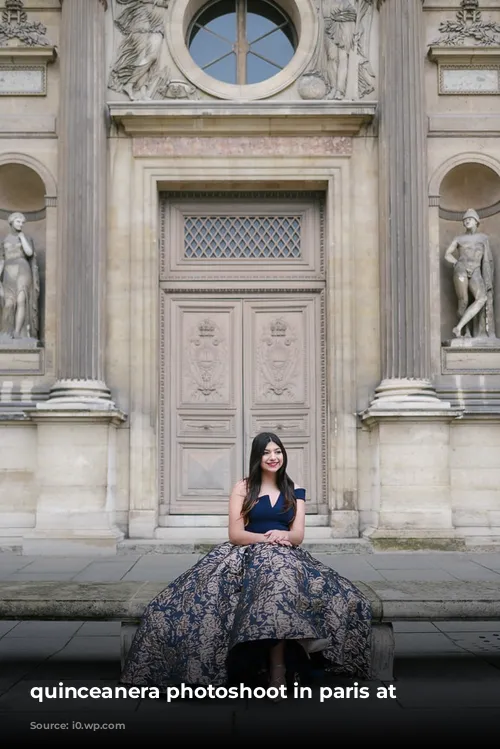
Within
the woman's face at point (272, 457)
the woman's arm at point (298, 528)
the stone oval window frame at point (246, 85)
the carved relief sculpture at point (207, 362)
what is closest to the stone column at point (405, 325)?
the stone oval window frame at point (246, 85)

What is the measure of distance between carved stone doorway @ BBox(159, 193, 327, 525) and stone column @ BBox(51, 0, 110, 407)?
3.69 ft

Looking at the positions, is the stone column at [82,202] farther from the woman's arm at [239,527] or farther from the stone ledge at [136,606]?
the stone ledge at [136,606]

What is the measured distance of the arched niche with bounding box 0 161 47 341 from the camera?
40.2ft

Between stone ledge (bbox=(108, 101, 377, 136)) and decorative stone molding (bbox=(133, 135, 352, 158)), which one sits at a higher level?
stone ledge (bbox=(108, 101, 377, 136))

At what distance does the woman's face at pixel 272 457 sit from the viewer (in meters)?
5.59

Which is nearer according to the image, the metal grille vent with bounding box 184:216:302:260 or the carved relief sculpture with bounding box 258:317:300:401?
the carved relief sculpture with bounding box 258:317:300:401

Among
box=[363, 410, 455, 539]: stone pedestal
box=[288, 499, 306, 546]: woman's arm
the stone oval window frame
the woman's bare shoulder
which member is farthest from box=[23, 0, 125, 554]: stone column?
box=[288, 499, 306, 546]: woman's arm

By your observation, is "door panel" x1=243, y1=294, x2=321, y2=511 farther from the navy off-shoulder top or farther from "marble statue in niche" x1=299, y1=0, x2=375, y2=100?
the navy off-shoulder top

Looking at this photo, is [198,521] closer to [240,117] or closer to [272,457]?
[240,117]

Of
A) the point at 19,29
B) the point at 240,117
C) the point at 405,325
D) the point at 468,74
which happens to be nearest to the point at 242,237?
the point at 240,117

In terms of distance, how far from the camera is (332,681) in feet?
17.0

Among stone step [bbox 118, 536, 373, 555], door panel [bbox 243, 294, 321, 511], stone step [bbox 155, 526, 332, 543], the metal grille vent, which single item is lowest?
stone step [bbox 118, 536, 373, 555]

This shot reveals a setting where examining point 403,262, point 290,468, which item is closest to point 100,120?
point 403,262

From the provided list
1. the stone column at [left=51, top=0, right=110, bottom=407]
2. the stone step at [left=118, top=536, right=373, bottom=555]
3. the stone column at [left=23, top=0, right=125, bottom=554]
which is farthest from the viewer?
the stone column at [left=51, top=0, right=110, bottom=407]
